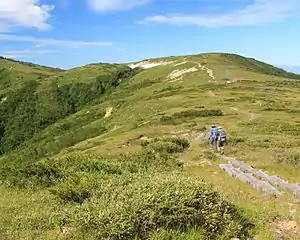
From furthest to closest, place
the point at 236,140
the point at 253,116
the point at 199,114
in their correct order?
the point at 199,114, the point at 253,116, the point at 236,140

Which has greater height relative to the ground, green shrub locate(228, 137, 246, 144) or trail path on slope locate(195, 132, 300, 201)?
trail path on slope locate(195, 132, 300, 201)

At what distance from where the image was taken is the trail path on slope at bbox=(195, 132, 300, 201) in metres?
20.2

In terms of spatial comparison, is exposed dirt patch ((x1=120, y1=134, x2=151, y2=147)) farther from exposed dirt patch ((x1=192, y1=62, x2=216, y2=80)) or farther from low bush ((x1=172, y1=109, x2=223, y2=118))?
exposed dirt patch ((x1=192, y1=62, x2=216, y2=80))

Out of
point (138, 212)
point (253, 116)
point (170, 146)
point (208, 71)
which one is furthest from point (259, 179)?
point (208, 71)

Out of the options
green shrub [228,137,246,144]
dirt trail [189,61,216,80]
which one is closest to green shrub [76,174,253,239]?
green shrub [228,137,246,144]

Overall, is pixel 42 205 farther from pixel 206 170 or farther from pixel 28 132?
pixel 28 132

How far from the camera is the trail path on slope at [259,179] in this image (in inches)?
796

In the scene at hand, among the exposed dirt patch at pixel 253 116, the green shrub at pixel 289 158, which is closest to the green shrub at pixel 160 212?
the green shrub at pixel 289 158

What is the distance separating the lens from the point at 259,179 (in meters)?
22.8

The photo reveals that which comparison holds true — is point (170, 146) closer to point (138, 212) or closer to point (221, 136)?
point (221, 136)

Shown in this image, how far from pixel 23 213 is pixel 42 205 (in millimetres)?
1231

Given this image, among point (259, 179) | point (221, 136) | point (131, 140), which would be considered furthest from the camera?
point (131, 140)

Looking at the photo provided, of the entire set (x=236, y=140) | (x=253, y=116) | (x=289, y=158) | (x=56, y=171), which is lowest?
(x=253, y=116)

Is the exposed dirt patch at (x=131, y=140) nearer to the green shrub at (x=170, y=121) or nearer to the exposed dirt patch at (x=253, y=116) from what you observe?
the green shrub at (x=170, y=121)
